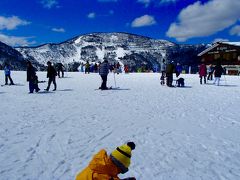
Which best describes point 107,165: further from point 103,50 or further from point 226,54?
point 103,50

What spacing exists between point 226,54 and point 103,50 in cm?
12337

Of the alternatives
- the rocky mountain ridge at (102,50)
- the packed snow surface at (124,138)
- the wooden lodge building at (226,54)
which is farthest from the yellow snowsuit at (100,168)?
the rocky mountain ridge at (102,50)

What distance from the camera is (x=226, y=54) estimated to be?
52.2 m

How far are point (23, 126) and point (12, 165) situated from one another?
121 inches

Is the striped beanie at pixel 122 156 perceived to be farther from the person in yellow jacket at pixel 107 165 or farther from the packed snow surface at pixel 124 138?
the packed snow surface at pixel 124 138

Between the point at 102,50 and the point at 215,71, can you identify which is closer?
the point at 215,71

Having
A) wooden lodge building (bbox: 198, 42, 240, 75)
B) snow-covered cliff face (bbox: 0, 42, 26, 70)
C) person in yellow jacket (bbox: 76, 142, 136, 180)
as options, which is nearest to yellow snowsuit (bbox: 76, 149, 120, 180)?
person in yellow jacket (bbox: 76, 142, 136, 180)

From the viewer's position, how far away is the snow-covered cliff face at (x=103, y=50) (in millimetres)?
159250

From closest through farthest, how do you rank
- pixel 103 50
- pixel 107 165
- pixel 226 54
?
pixel 107 165
pixel 226 54
pixel 103 50

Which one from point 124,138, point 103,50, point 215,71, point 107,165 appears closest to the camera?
point 107,165

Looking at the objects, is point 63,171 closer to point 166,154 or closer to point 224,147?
point 166,154

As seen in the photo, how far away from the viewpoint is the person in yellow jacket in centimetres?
307

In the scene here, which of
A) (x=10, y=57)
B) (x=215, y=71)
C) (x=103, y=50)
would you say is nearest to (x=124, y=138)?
(x=215, y=71)

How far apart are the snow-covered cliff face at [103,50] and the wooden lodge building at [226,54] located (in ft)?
312
